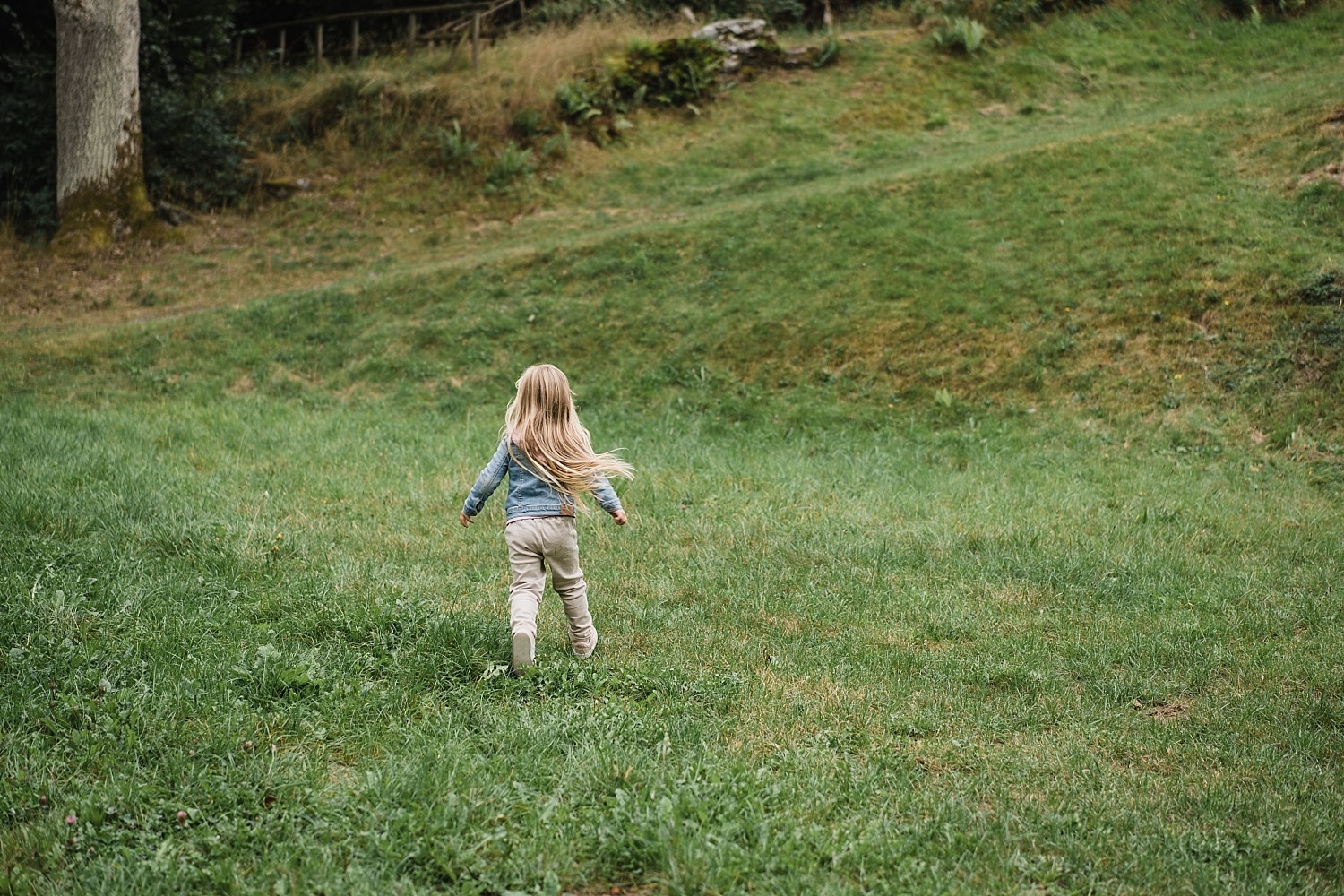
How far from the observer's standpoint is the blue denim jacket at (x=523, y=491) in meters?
5.76

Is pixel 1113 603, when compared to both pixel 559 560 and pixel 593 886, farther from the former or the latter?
pixel 593 886

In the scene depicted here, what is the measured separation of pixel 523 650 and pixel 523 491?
3.06ft

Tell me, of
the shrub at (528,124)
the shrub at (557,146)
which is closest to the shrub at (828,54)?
the shrub at (557,146)

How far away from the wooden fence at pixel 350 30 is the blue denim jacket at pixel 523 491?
20903mm

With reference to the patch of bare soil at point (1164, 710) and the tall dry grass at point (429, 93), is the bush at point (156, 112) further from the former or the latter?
the patch of bare soil at point (1164, 710)

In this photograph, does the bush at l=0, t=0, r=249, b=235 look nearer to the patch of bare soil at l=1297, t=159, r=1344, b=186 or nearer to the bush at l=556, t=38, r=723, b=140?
the bush at l=556, t=38, r=723, b=140

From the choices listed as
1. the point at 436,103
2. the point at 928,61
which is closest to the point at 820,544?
the point at 436,103

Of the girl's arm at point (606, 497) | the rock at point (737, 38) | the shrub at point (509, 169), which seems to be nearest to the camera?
the girl's arm at point (606, 497)

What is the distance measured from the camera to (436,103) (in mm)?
21375

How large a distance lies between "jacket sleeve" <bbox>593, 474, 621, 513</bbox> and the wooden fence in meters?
21.1

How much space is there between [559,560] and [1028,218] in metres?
11.6

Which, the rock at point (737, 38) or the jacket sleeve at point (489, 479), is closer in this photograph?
the jacket sleeve at point (489, 479)

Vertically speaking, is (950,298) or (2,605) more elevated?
(950,298)

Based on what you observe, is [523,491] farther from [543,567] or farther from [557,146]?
[557,146]
